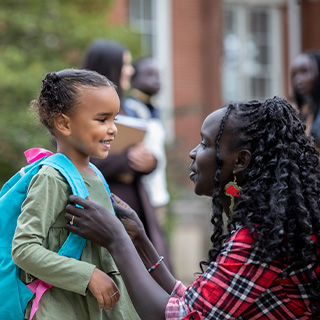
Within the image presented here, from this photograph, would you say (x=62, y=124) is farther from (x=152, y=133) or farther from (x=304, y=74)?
(x=304, y=74)

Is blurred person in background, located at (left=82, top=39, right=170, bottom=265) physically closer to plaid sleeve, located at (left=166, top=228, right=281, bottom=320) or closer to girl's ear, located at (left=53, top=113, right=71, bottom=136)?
girl's ear, located at (left=53, top=113, right=71, bottom=136)

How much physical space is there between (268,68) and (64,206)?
11.7 metres

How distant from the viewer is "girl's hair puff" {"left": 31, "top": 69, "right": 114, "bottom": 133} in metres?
2.65

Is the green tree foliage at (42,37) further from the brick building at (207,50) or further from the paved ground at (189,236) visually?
the paved ground at (189,236)

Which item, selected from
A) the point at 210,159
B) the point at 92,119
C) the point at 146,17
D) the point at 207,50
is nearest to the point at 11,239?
the point at 92,119

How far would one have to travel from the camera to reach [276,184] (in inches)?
96.7

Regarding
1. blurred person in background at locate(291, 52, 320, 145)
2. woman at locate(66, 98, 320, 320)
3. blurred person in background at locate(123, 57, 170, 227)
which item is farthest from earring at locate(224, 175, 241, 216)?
blurred person in background at locate(291, 52, 320, 145)

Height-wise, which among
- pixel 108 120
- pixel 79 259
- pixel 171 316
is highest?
pixel 108 120

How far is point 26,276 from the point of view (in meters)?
2.61

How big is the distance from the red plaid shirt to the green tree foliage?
5.21 metres

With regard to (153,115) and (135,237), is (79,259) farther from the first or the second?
(153,115)

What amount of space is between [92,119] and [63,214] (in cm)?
35

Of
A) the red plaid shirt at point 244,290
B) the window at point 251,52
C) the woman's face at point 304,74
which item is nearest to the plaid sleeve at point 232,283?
the red plaid shirt at point 244,290

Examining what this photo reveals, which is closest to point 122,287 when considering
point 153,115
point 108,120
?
point 108,120
